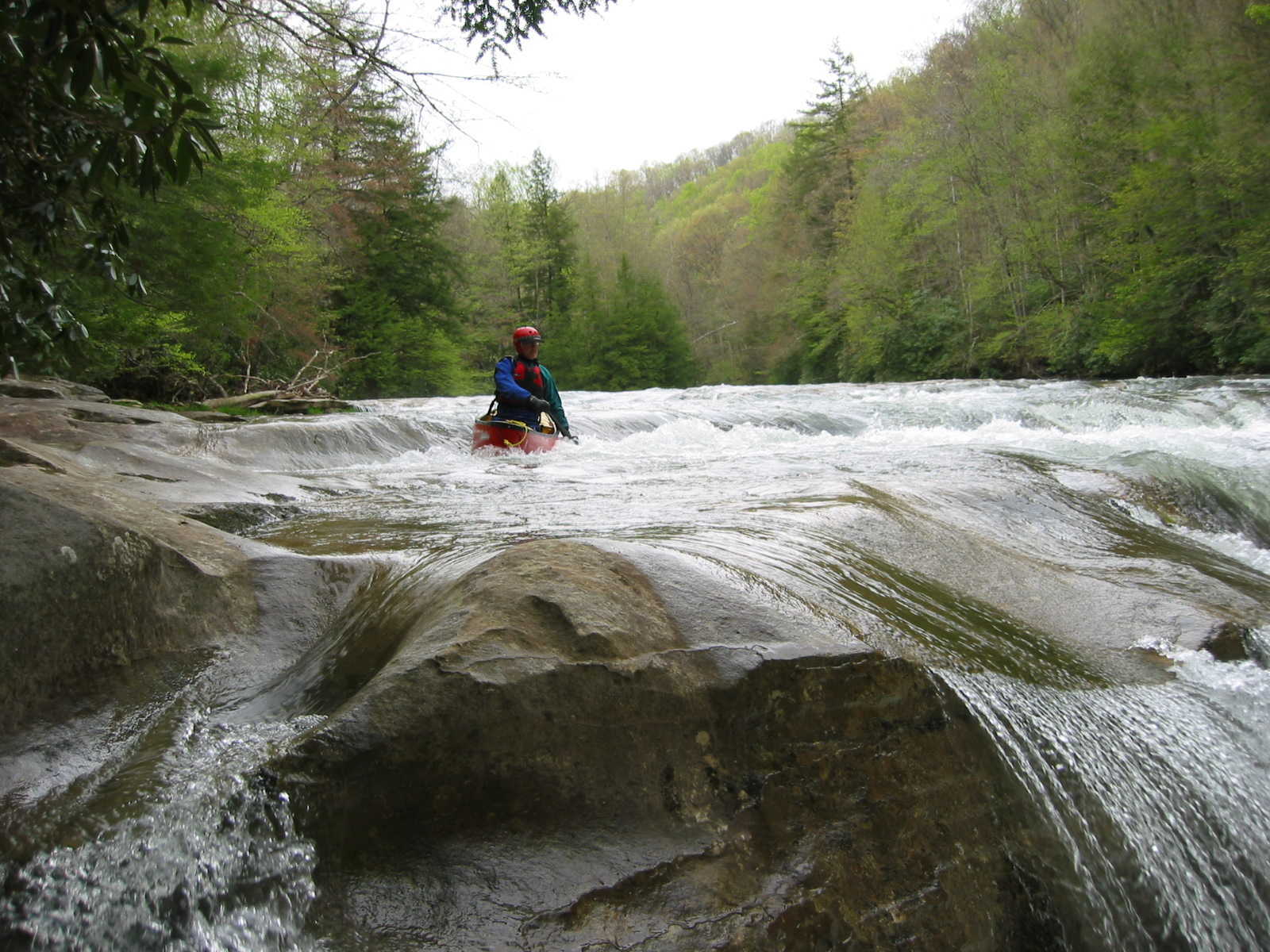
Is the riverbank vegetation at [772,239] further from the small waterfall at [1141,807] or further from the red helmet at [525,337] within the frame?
the small waterfall at [1141,807]

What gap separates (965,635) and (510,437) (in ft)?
22.5

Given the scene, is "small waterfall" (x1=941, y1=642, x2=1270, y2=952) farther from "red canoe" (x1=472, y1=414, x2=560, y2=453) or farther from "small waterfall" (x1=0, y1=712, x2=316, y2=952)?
"red canoe" (x1=472, y1=414, x2=560, y2=453)

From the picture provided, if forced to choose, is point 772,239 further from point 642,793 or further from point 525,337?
point 642,793

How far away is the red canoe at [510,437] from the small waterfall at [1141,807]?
6.96 meters

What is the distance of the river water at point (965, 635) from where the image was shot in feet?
6.14

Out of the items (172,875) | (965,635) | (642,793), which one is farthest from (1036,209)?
(172,875)

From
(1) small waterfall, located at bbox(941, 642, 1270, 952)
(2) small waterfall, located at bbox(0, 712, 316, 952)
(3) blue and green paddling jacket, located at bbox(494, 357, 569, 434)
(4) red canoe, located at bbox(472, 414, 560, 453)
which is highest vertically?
(3) blue and green paddling jacket, located at bbox(494, 357, 569, 434)

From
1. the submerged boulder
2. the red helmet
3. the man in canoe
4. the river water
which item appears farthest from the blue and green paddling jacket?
the submerged boulder

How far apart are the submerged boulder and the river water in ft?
0.56

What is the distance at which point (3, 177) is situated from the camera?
2.59m

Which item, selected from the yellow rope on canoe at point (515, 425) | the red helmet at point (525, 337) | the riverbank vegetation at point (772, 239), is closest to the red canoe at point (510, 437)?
A: the yellow rope on canoe at point (515, 425)

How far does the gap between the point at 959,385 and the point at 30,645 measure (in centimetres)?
2096

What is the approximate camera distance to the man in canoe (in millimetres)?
9352

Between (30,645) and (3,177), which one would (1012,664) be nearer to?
(30,645)
